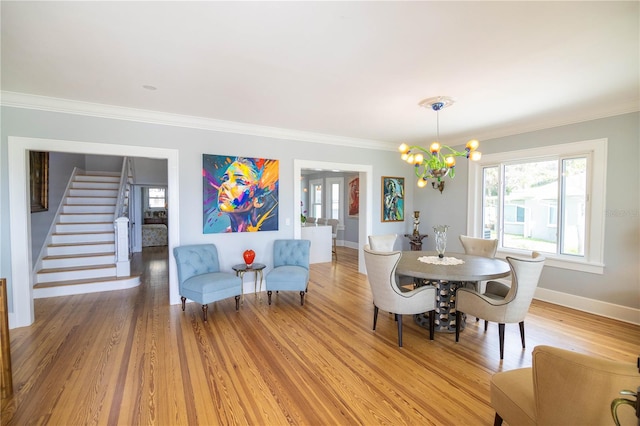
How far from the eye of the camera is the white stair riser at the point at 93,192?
245 inches

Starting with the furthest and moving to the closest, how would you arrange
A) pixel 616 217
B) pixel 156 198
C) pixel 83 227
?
pixel 156 198
pixel 83 227
pixel 616 217

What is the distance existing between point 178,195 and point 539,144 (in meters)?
5.33

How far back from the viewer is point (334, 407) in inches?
80.1

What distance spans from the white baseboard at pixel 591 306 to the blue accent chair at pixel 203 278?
4457 millimetres

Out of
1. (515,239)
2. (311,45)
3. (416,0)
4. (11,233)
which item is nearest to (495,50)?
(416,0)

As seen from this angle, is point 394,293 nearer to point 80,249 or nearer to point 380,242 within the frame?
point 380,242

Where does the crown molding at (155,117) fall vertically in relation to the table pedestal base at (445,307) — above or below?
above

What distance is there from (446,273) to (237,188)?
10.2 ft

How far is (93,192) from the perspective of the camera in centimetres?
640

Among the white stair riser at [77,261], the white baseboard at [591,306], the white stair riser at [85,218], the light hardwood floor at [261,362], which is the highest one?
the white stair riser at [85,218]

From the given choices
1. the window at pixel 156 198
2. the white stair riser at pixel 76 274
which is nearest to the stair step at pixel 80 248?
the white stair riser at pixel 76 274

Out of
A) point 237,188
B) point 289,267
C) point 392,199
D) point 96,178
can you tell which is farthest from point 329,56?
point 96,178

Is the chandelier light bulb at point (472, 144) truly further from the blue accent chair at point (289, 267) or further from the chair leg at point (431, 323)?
the blue accent chair at point (289, 267)

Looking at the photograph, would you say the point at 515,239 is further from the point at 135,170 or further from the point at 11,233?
the point at 135,170
